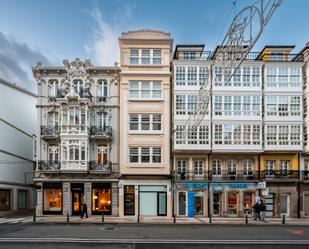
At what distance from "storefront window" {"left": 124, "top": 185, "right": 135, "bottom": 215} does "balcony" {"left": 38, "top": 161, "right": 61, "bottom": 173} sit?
21.5 feet

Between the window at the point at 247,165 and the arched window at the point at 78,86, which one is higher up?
the arched window at the point at 78,86

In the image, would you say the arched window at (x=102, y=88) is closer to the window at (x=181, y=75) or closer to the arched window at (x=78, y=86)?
the arched window at (x=78, y=86)

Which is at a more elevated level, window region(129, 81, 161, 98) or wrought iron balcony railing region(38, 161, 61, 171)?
window region(129, 81, 161, 98)

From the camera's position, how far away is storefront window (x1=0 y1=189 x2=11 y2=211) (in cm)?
2356


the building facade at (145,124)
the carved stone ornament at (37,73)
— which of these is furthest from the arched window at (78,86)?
the building facade at (145,124)

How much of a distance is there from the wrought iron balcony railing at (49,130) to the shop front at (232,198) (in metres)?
15.3

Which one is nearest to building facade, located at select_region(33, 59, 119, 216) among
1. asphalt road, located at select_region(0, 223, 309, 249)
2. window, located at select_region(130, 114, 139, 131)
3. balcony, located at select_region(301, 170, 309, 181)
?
window, located at select_region(130, 114, 139, 131)

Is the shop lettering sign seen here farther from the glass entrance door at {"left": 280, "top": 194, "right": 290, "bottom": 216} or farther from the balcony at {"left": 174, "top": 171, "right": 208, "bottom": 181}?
the glass entrance door at {"left": 280, "top": 194, "right": 290, "bottom": 216}

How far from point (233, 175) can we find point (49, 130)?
17815mm

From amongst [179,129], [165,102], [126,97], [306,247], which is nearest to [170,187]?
[179,129]

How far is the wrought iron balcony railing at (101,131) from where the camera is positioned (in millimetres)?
23297

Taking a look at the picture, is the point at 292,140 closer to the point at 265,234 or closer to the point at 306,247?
the point at 265,234

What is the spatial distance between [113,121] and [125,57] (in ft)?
20.4

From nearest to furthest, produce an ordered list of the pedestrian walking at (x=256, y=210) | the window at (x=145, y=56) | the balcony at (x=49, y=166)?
the pedestrian walking at (x=256, y=210) → the balcony at (x=49, y=166) → the window at (x=145, y=56)
